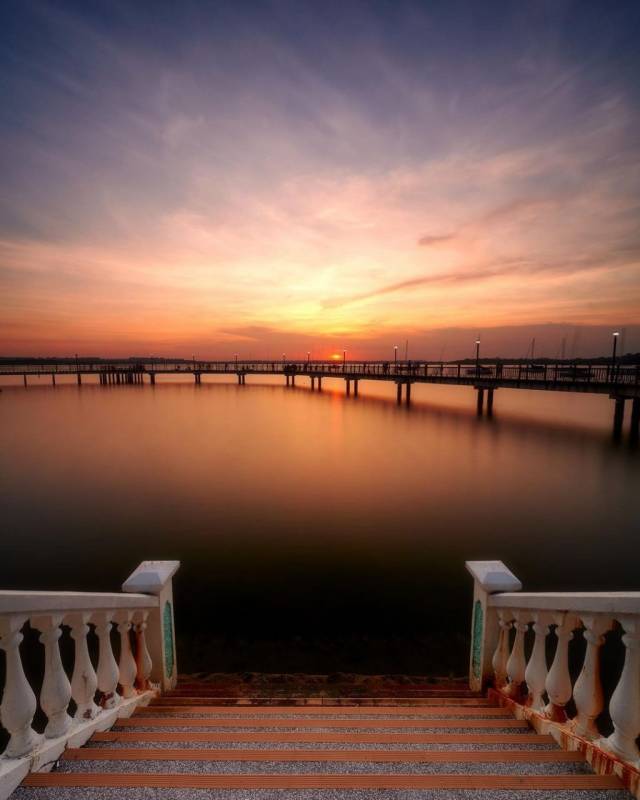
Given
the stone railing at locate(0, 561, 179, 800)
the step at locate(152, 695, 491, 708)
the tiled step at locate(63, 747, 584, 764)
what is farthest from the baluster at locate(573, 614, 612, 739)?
the stone railing at locate(0, 561, 179, 800)

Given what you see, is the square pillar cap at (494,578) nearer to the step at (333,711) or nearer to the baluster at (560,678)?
the baluster at (560,678)

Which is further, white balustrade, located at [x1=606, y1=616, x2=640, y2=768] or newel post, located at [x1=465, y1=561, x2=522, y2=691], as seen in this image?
newel post, located at [x1=465, y1=561, x2=522, y2=691]

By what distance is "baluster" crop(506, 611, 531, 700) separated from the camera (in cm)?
338

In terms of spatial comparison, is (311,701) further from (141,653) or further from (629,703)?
(629,703)

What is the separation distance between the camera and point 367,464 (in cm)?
1994

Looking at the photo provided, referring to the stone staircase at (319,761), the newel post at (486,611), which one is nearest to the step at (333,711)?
the stone staircase at (319,761)

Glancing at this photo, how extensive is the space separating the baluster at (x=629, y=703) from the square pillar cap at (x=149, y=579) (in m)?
3.37

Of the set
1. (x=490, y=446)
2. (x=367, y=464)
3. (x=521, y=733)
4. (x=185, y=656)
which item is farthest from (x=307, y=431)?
(x=521, y=733)

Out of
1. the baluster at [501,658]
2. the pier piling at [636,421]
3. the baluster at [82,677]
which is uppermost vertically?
the baluster at [82,677]

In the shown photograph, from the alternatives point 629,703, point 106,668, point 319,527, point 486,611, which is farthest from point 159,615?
point 319,527

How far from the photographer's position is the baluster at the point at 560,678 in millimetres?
2758

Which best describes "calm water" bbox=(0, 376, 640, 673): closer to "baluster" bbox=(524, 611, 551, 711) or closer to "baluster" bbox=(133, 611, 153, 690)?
"baluster" bbox=(133, 611, 153, 690)

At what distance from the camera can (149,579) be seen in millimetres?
3615

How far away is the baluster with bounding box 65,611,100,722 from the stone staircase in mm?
170
